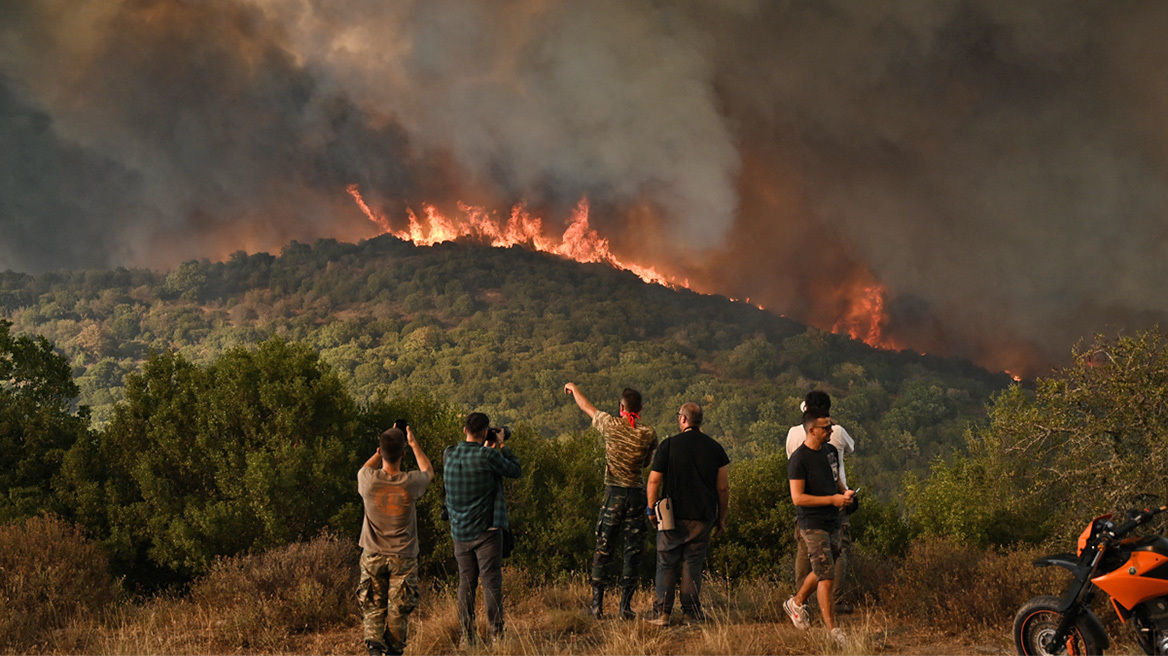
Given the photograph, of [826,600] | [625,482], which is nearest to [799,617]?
[826,600]

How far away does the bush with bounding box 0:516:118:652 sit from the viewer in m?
9.27

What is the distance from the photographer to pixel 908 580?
30.4 ft

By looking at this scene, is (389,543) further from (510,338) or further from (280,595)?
(510,338)

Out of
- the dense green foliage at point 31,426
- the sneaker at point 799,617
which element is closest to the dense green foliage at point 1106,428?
the sneaker at point 799,617

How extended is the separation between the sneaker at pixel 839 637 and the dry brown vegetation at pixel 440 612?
6cm

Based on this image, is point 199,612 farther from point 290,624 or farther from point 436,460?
point 436,460

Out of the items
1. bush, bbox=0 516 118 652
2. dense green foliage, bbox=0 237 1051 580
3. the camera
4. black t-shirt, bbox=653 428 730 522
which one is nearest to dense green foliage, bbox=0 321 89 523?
dense green foliage, bbox=0 237 1051 580

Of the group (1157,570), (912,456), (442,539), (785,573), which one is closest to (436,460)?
(442,539)

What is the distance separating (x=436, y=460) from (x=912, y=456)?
3271 inches

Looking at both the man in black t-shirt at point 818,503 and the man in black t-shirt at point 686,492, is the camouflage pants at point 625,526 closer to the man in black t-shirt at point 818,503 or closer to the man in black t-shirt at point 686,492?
the man in black t-shirt at point 686,492

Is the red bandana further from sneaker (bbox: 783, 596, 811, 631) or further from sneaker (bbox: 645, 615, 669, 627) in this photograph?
sneaker (bbox: 783, 596, 811, 631)

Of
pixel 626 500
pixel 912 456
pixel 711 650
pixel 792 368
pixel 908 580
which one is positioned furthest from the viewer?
pixel 792 368

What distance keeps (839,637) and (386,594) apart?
3908mm

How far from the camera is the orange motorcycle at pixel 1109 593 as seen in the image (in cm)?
600
